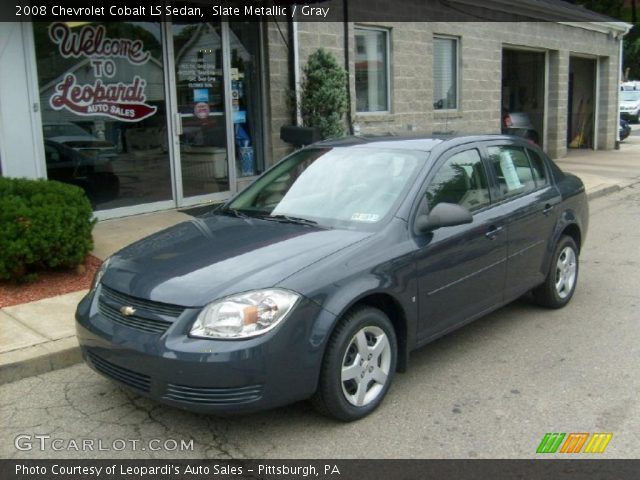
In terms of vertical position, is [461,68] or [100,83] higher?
[461,68]

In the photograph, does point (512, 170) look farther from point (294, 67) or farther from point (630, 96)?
point (630, 96)

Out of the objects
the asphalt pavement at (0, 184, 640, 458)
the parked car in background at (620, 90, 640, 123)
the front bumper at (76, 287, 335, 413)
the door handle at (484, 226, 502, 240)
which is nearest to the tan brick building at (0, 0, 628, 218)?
the asphalt pavement at (0, 184, 640, 458)

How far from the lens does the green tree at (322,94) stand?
1011 centimetres

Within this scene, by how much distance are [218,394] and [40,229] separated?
3401 mm

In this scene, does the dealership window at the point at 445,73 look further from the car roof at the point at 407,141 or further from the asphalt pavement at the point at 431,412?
the asphalt pavement at the point at 431,412

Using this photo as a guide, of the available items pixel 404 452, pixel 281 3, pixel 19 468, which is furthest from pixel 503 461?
pixel 281 3

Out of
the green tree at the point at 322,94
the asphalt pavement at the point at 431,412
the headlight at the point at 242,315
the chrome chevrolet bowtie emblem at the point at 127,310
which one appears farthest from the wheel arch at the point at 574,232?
the green tree at the point at 322,94

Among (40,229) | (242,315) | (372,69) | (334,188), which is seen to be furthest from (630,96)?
(242,315)

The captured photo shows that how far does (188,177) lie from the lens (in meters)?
9.69

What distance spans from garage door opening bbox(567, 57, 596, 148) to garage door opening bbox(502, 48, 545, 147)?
2.97 metres

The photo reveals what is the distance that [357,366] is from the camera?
12.5ft

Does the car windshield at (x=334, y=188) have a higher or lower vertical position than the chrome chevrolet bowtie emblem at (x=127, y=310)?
higher


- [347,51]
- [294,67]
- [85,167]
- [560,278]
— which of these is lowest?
[560,278]

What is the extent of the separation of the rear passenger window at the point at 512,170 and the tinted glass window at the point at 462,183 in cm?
23
